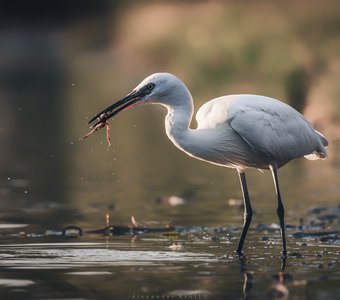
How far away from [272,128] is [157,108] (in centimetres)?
2011

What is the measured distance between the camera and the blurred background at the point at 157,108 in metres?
15.8

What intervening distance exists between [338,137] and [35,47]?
4610 cm

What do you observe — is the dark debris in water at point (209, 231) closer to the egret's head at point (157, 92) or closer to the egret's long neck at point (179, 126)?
the egret's long neck at point (179, 126)

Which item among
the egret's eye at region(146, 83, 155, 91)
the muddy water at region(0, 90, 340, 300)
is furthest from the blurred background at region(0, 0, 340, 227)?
the egret's eye at region(146, 83, 155, 91)

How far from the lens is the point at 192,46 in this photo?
3597 cm

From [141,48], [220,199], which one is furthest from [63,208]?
[141,48]

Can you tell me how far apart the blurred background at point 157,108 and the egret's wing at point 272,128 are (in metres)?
1.51

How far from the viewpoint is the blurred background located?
622 inches

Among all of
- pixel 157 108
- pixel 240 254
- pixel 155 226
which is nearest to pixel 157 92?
pixel 240 254

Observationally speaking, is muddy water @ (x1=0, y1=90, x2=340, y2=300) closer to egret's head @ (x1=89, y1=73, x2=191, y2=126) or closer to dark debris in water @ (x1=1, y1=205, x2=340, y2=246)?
dark debris in water @ (x1=1, y1=205, x2=340, y2=246)

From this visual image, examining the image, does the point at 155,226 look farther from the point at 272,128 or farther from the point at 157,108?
the point at 157,108

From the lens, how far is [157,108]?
32.5 meters

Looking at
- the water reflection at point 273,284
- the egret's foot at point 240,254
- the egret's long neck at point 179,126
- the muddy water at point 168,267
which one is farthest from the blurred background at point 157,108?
the water reflection at point 273,284

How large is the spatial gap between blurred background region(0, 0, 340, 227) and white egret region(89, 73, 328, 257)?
154cm
